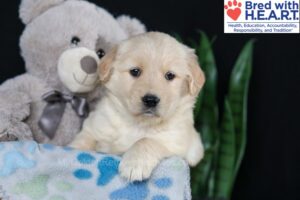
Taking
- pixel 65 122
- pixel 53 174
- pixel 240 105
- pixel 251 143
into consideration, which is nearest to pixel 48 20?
pixel 65 122

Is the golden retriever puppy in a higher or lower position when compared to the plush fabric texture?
higher

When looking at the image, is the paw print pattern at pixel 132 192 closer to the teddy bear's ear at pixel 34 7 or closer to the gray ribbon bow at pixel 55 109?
the gray ribbon bow at pixel 55 109

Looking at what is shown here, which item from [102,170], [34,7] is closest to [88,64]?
[34,7]

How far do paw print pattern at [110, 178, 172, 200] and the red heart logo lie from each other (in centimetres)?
151

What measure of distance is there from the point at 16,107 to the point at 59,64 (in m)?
0.23

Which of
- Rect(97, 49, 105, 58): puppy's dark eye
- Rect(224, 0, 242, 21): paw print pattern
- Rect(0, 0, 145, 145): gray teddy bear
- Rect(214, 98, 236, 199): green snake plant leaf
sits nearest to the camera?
Rect(0, 0, 145, 145): gray teddy bear

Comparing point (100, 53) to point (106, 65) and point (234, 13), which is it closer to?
point (106, 65)

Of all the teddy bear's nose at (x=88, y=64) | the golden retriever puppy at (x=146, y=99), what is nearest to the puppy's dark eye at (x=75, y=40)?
the teddy bear's nose at (x=88, y=64)

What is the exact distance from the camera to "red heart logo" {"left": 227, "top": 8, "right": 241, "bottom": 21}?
2.64 m

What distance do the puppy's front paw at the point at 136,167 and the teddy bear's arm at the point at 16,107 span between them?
48 centimetres

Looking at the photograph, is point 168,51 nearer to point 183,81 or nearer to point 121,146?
point 183,81

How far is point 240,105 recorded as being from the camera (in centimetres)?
249

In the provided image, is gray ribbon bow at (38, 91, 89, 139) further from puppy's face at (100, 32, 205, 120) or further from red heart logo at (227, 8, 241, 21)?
red heart logo at (227, 8, 241, 21)

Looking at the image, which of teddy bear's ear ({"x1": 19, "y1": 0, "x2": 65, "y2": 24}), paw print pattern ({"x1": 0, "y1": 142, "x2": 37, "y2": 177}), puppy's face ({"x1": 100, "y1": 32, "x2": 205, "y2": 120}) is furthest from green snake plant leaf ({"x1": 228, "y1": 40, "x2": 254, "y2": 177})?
paw print pattern ({"x1": 0, "y1": 142, "x2": 37, "y2": 177})
